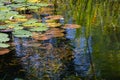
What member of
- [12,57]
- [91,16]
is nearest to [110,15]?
[91,16]

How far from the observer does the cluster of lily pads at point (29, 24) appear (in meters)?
2.72

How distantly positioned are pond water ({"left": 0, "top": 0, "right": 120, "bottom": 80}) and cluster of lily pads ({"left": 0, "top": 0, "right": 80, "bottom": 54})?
2.9 inches

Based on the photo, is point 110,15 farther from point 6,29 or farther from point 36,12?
point 6,29

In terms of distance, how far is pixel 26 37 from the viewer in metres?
2.77

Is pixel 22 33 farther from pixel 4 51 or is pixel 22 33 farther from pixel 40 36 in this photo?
pixel 4 51

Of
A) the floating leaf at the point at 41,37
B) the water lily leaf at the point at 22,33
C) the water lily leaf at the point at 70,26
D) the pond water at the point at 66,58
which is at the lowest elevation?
the pond water at the point at 66,58

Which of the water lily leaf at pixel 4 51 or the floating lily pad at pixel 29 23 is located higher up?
the floating lily pad at pixel 29 23

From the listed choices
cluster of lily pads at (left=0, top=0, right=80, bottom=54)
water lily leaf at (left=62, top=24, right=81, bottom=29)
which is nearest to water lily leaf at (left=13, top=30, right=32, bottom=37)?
cluster of lily pads at (left=0, top=0, right=80, bottom=54)

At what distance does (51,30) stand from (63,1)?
4.25ft

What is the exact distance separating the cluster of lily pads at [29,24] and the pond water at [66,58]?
0.25ft

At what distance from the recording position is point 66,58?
7.56ft

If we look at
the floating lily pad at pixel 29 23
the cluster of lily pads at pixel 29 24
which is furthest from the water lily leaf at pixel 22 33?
the floating lily pad at pixel 29 23

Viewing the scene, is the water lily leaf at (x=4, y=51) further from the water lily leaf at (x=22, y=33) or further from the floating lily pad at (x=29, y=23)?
the floating lily pad at (x=29, y=23)

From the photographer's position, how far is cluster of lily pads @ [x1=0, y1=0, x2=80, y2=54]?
8.93ft
